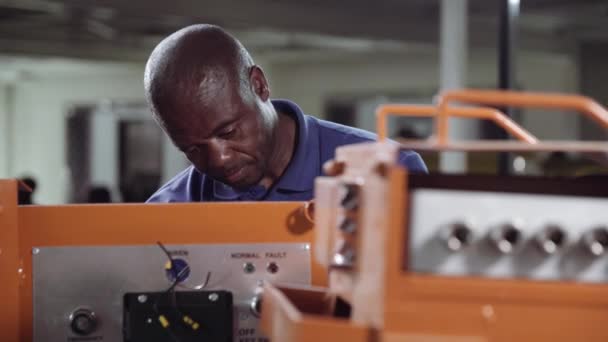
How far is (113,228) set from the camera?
1.48 m

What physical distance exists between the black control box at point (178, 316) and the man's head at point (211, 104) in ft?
1.44

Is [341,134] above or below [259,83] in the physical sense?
below

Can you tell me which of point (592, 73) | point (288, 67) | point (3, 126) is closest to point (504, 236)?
point (592, 73)

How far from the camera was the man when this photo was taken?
182 cm

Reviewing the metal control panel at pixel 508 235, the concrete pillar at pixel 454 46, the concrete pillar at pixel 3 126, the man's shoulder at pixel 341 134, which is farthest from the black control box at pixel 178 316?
the concrete pillar at pixel 3 126

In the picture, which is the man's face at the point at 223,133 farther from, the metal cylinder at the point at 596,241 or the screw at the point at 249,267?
the metal cylinder at the point at 596,241

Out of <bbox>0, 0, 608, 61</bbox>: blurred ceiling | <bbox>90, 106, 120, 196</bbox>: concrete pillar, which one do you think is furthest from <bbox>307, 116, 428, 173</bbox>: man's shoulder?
<bbox>90, 106, 120, 196</bbox>: concrete pillar

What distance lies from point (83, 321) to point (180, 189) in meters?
0.64

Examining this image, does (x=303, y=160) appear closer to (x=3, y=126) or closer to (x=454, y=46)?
(x=454, y=46)

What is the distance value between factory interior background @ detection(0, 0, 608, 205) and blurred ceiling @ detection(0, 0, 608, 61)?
0.01 m

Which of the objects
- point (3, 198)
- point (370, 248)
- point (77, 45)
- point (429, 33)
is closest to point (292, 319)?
point (370, 248)

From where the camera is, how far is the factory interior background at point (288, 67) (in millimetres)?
6395

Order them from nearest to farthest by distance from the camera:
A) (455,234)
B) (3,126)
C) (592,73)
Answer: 1. (455,234)
2. (592,73)
3. (3,126)

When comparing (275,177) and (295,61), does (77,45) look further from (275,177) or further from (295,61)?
(275,177)
